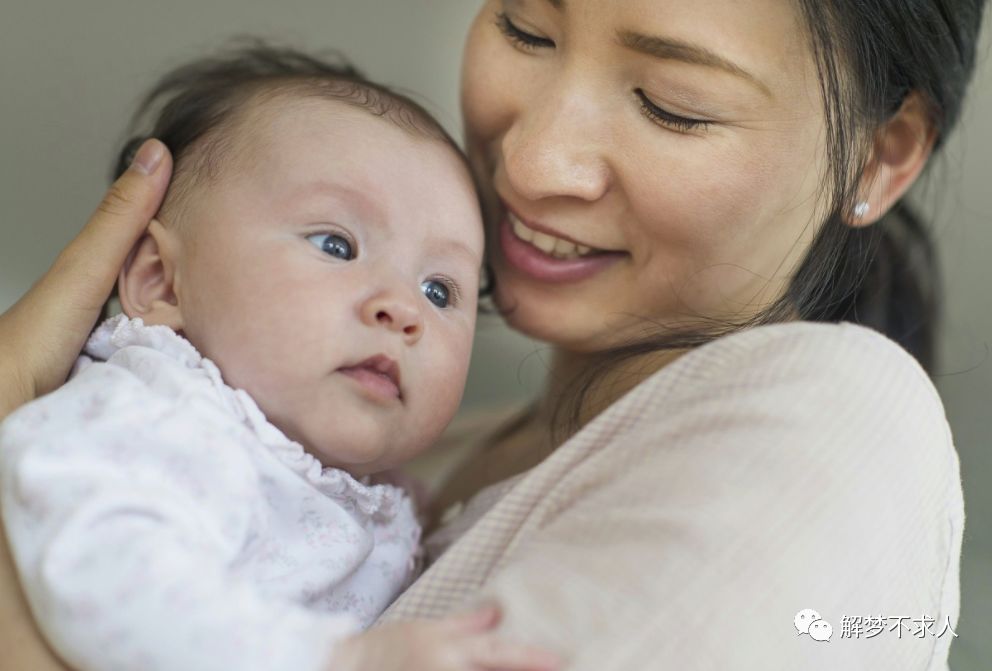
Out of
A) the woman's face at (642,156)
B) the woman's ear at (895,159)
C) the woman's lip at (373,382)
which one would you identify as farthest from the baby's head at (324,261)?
the woman's ear at (895,159)

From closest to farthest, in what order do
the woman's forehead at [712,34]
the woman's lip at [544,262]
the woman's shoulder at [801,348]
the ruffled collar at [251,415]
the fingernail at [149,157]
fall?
1. the woman's shoulder at [801,348]
2. the ruffled collar at [251,415]
3. the woman's forehead at [712,34]
4. the fingernail at [149,157]
5. the woman's lip at [544,262]

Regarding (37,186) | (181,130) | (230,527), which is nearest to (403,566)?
(230,527)

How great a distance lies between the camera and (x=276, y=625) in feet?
2.75

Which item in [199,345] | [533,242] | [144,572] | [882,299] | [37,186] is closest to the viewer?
[144,572]

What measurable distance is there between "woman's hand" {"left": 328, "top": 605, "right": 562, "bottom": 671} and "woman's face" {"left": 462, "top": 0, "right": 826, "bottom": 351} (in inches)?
22.4

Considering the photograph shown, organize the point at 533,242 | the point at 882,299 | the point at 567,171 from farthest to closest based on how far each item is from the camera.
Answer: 1. the point at 882,299
2. the point at 533,242
3. the point at 567,171

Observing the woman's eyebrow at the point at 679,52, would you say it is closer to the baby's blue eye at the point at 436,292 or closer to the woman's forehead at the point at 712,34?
the woman's forehead at the point at 712,34

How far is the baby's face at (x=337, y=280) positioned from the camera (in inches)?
42.1

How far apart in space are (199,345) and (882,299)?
3.74 feet

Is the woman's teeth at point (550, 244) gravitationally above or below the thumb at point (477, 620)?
above

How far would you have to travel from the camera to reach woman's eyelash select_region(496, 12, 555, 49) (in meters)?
1.30

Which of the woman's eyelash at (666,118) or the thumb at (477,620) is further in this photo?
the woman's eyelash at (666,118)

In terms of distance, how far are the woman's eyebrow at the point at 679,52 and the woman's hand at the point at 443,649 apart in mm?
632

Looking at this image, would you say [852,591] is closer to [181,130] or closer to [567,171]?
[567,171]
